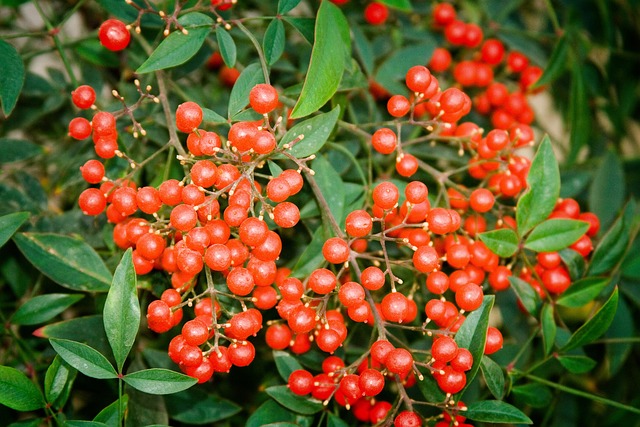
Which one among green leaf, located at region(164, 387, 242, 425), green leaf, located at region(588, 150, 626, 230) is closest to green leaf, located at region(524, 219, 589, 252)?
green leaf, located at region(588, 150, 626, 230)

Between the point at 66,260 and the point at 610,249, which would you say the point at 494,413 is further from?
the point at 66,260

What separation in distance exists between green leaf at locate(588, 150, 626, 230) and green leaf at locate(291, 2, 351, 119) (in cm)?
61

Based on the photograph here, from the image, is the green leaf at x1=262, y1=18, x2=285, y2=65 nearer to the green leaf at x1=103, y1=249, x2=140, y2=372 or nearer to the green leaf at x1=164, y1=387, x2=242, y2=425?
the green leaf at x1=103, y1=249, x2=140, y2=372

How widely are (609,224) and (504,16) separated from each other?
494mm

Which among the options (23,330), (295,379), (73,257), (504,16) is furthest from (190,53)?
(504,16)

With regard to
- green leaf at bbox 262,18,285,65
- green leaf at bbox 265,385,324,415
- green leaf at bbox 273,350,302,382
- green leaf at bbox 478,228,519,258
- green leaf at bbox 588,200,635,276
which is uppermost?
green leaf at bbox 262,18,285,65

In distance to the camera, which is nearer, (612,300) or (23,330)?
(612,300)

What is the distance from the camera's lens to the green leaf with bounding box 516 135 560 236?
828mm

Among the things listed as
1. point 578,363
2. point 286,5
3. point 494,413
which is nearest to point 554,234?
point 578,363

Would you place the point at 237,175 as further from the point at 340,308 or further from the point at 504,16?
the point at 504,16

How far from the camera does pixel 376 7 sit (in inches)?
44.9

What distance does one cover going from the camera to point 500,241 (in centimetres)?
81

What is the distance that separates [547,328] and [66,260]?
68 centimetres

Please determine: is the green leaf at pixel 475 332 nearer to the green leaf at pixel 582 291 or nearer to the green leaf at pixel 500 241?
the green leaf at pixel 500 241
